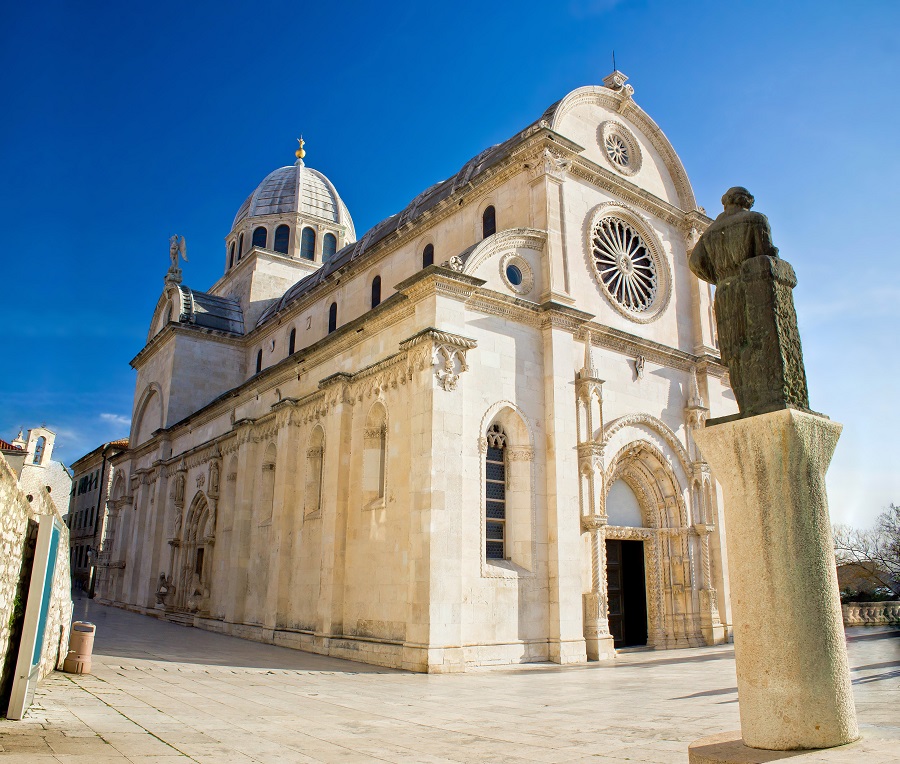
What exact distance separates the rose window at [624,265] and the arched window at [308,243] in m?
22.1

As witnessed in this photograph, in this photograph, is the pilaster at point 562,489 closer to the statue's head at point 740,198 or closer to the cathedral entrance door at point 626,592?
the cathedral entrance door at point 626,592

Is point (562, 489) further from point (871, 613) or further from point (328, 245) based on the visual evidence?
point (328, 245)

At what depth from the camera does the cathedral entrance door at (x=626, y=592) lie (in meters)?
19.7

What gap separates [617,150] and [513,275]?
7.55 m

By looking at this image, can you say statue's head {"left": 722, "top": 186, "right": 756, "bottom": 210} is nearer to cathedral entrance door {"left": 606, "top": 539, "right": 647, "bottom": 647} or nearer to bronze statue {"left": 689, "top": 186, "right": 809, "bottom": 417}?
bronze statue {"left": 689, "top": 186, "right": 809, "bottom": 417}

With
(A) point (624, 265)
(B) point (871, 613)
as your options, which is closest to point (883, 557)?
(B) point (871, 613)

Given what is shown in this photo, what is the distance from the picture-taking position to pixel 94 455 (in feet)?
191

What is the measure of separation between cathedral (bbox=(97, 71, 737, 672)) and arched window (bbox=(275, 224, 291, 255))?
36.6ft

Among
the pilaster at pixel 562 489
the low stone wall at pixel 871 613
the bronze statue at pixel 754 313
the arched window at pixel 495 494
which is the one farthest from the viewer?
the low stone wall at pixel 871 613

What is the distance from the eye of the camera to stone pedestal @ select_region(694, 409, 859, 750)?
5172mm

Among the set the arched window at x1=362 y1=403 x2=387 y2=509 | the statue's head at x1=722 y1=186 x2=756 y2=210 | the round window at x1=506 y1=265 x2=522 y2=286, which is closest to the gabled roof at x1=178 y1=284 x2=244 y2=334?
the arched window at x1=362 y1=403 x2=387 y2=509

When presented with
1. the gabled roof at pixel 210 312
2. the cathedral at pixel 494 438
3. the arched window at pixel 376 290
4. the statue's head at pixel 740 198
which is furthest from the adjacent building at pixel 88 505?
the statue's head at pixel 740 198

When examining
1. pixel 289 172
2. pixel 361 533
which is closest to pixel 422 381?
pixel 361 533

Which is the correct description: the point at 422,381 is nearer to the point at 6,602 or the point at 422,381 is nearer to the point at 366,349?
the point at 366,349
